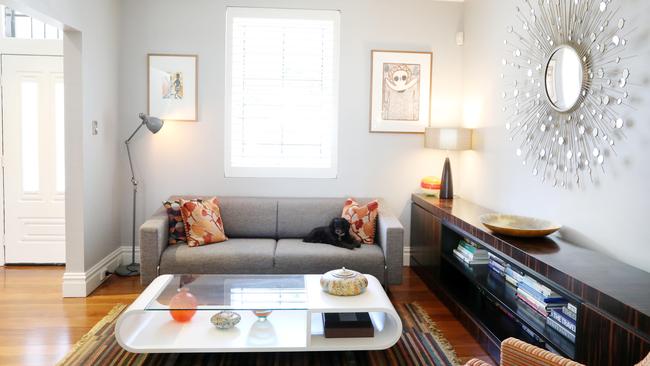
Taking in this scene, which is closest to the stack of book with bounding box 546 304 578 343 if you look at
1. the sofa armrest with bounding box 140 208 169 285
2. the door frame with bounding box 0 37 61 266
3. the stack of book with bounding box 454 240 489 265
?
the stack of book with bounding box 454 240 489 265

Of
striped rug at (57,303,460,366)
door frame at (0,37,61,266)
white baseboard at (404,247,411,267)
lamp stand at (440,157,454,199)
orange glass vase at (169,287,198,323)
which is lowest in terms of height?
striped rug at (57,303,460,366)

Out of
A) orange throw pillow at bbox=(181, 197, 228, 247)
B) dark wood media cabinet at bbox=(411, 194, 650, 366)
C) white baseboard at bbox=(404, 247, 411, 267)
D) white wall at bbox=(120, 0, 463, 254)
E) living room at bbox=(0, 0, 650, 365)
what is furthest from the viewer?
white baseboard at bbox=(404, 247, 411, 267)

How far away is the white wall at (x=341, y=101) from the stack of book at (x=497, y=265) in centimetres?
148

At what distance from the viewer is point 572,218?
9.30 ft

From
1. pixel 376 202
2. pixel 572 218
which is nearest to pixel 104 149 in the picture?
pixel 376 202

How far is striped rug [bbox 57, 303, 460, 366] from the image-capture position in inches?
108

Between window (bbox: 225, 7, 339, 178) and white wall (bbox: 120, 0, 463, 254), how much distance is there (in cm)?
8

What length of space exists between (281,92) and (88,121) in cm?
166

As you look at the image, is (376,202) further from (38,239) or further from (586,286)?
(38,239)

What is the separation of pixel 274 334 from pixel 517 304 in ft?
4.59

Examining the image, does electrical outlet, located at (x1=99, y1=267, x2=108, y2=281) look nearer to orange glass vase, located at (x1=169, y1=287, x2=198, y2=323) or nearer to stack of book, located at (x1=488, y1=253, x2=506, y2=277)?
orange glass vase, located at (x1=169, y1=287, x2=198, y2=323)

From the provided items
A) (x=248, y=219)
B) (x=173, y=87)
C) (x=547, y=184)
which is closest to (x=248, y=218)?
(x=248, y=219)

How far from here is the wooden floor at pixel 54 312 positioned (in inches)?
114

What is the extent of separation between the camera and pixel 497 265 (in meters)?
3.26
